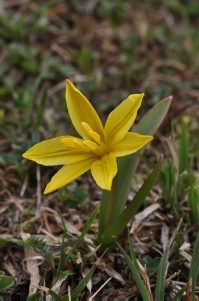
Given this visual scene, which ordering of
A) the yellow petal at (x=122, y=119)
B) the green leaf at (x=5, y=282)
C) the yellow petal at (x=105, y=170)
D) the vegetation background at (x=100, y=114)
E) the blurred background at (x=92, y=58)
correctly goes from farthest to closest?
the blurred background at (x=92, y=58)
the vegetation background at (x=100, y=114)
the green leaf at (x=5, y=282)
the yellow petal at (x=122, y=119)
the yellow petal at (x=105, y=170)

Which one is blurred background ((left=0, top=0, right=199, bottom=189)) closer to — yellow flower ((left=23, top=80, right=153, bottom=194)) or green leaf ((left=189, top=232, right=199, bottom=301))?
yellow flower ((left=23, top=80, right=153, bottom=194))

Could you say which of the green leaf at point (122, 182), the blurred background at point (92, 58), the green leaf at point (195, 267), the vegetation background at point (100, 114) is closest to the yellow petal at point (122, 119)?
the green leaf at point (122, 182)

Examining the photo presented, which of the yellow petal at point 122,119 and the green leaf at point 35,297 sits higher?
the yellow petal at point 122,119

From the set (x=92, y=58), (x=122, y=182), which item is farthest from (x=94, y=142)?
(x=92, y=58)

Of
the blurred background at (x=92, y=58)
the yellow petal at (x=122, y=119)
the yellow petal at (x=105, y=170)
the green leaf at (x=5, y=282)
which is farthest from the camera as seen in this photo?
the blurred background at (x=92, y=58)

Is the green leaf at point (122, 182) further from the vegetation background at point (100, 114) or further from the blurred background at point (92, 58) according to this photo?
the blurred background at point (92, 58)

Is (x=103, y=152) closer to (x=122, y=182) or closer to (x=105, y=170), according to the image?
(x=105, y=170)

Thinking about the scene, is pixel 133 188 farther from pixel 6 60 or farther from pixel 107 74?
pixel 6 60
